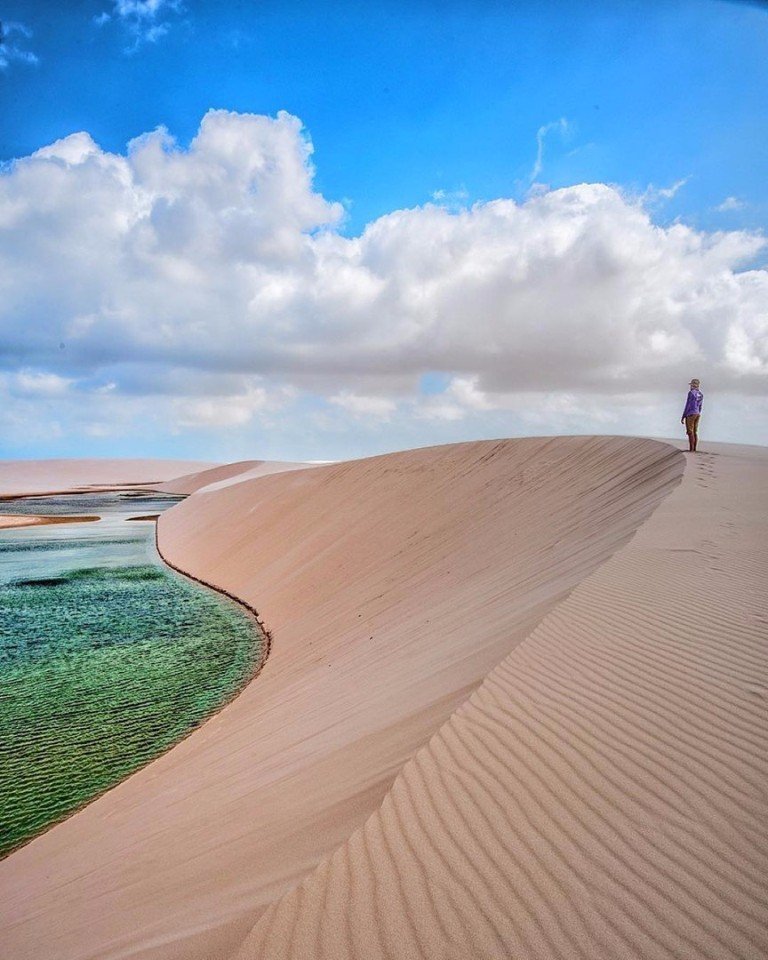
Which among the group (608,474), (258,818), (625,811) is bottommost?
(258,818)

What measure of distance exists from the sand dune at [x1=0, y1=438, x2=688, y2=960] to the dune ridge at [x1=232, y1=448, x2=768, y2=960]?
1 cm

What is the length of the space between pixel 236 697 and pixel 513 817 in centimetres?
528

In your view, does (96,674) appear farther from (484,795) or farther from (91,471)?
(91,471)

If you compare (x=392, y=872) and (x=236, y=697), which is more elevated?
(x=392, y=872)

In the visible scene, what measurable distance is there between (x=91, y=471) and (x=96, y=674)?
367 ft

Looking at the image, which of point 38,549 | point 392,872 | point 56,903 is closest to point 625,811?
point 392,872

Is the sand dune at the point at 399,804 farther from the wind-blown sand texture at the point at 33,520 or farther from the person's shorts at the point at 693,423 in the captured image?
the wind-blown sand texture at the point at 33,520

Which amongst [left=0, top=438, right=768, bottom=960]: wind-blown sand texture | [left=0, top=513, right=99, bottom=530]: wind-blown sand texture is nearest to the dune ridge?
[left=0, top=438, right=768, bottom=960]: wind-blown sand texture

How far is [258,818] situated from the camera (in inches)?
138

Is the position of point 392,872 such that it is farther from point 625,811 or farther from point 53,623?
point 53,623

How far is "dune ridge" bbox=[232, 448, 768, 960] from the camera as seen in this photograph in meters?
1.96

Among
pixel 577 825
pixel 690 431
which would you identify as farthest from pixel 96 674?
pixel 690 431

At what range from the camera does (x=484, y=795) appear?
2.63m

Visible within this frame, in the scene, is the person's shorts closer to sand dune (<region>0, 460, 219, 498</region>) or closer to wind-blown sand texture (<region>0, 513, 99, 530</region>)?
wind-blown sand texture (<region>0, 513, 99, 530</region>)
